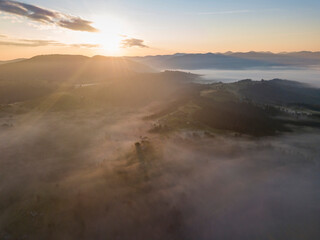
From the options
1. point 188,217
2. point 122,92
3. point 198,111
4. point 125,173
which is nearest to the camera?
point 188,217

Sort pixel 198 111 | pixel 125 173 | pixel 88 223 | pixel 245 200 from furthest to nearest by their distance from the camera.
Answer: pixel 198 111 < pixel 125 173 < pixel 245 200 < pixel 88 223

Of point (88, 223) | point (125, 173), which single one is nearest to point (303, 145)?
point (125, 173)

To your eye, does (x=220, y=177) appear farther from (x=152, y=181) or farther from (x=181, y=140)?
(x=181, y=140)

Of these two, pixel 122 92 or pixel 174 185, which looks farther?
pixel 122 92

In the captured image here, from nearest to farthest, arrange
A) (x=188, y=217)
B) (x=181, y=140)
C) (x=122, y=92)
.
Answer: (x=188, y=217) < (x=181, y=140) < (x=122, y=92)

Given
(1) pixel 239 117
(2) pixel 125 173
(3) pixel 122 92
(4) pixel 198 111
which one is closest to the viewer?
(2) pixel 125 173

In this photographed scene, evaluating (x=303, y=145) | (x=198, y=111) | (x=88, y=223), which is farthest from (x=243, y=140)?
(x=88, y=223)

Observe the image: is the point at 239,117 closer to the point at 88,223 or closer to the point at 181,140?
the point at 181,140

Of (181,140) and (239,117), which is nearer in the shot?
(181,140)
